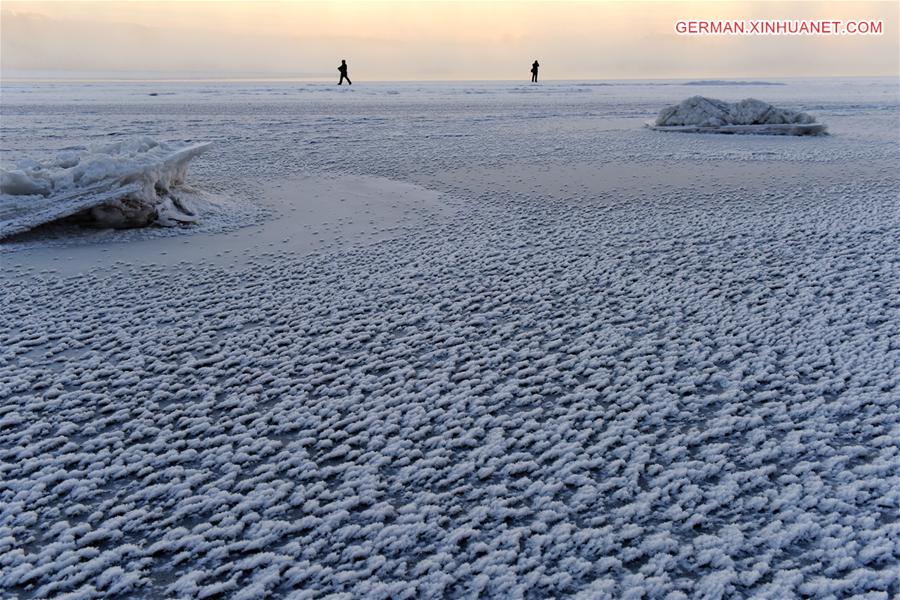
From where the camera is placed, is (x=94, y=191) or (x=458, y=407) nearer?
(x=458, y=407)

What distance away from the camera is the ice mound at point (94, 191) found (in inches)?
205

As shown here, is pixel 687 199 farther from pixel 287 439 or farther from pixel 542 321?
pixel 287 439

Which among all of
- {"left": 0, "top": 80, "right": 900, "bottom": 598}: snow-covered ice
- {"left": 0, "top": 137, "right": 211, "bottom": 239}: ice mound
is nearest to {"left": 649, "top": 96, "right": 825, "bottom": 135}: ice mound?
{"left": 0, "top": 80, "right": 900, "bottom": 598}: snow-covered ice

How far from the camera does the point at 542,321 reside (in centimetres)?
370

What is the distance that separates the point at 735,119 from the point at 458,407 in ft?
43.3

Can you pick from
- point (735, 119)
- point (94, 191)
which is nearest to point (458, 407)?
point (94, 191)

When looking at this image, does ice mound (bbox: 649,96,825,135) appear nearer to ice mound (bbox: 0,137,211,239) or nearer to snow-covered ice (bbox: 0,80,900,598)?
snow-covered ice (bbox: 0,80,900,598)


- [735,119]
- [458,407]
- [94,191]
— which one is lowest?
[458,407]

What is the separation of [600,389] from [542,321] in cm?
81

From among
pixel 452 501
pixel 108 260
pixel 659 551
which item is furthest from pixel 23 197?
pixel 659 551

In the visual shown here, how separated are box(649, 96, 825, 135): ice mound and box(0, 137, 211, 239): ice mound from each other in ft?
36.0

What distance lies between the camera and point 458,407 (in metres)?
2.81

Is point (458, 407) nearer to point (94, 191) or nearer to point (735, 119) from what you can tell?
point (94, 191)

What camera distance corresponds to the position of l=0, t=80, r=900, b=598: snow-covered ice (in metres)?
1.96
